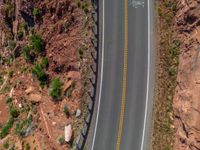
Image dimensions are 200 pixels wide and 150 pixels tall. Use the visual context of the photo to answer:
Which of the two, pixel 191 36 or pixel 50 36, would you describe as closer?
pixel 191 36

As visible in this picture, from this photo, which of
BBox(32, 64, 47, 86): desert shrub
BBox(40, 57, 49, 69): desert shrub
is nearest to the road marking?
BBox(40, 57, 49, 69): desert shrub

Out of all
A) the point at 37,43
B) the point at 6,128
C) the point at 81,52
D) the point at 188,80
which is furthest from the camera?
the point at 6,128

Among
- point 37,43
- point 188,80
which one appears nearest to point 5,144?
point 37,43

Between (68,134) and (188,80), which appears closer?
(188,80)

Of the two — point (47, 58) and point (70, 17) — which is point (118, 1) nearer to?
point (70, 17)

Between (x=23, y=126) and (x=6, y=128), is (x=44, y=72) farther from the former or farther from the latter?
(x=6, y=128)

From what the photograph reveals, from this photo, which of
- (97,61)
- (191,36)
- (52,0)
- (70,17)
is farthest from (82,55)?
(191,36)

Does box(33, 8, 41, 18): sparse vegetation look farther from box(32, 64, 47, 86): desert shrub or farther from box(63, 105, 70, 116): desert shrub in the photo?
box(63, 105, 70, 116): desert shrub
